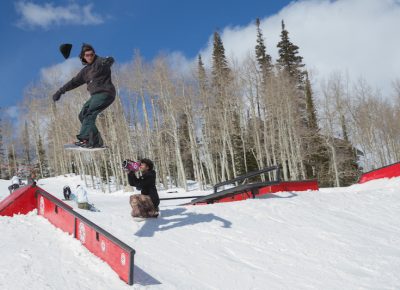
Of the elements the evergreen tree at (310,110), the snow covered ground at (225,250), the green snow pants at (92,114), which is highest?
the evergreen tree at (310,110)

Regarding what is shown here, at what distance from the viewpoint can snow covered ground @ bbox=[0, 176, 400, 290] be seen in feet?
14.6

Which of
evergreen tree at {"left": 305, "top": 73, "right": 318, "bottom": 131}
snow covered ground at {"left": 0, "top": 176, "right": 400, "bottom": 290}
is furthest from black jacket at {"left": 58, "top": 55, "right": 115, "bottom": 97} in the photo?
evergreen tree at {"left": 305, "top": 73, "right": 318, "bottom": 131}

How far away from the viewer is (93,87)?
18.2 ft

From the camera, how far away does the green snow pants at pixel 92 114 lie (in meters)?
5.56

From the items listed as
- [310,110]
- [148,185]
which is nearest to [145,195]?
[148,185]

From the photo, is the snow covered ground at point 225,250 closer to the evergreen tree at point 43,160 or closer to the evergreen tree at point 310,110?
the evergreen tree at point 310,110

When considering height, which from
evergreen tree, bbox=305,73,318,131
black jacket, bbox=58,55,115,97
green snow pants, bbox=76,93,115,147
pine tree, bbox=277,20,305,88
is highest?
pine tree, bbox=277,20,305,88

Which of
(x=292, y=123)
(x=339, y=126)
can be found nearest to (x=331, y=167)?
(x=339, y=126)

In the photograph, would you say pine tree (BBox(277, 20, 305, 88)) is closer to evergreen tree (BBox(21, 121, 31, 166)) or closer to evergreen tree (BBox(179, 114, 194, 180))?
evergreen tree (BBox(179, 114, 194, 180))

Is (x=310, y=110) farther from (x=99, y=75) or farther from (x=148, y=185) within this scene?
(x=99, y=75)

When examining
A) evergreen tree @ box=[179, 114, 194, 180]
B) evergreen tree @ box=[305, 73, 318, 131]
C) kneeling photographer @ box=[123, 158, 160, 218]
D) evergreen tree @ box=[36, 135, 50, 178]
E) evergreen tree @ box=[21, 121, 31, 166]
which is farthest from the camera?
evergreen tree @ box=[36, 135, 50, 178]

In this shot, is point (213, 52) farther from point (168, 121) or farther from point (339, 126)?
point (339, 126)

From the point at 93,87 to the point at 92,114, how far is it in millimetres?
401

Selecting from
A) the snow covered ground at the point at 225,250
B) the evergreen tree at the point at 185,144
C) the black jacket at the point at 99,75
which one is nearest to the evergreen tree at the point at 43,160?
the evergreen tree at the point at 185,144
